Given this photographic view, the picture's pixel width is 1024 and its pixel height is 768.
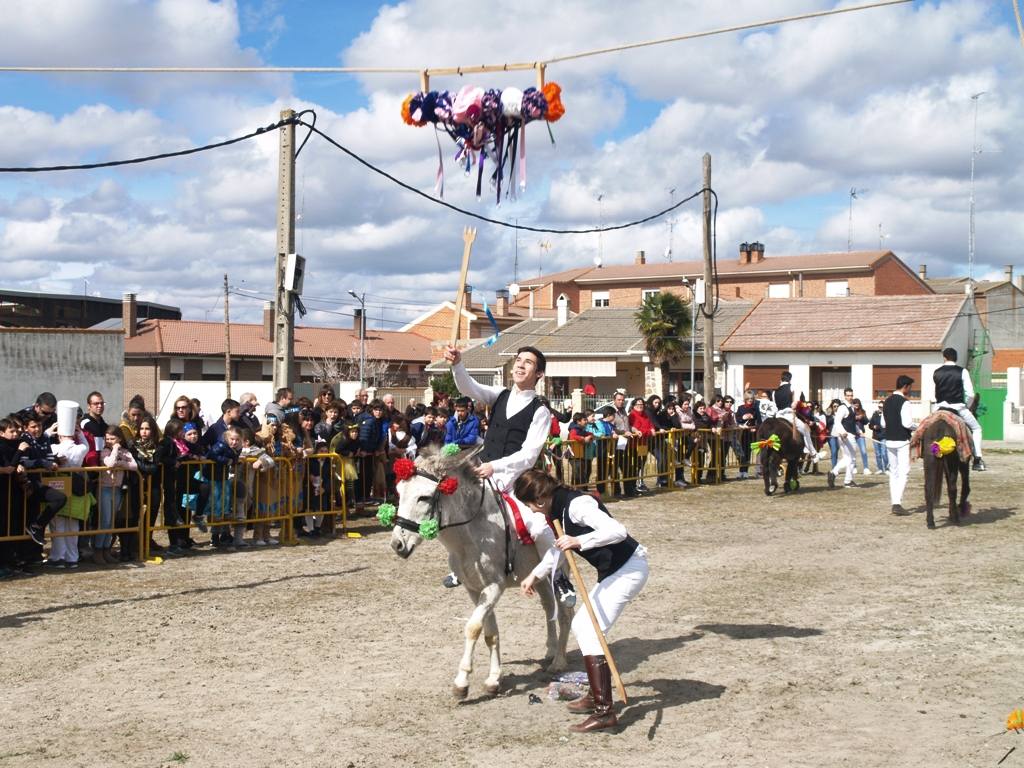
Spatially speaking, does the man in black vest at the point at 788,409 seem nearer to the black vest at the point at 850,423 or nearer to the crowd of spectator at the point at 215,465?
the black vest at the point at 850,423

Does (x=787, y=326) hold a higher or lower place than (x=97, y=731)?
higher

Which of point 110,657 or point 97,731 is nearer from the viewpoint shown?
point 97,731

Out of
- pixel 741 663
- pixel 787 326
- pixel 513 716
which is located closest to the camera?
pixel 513 716

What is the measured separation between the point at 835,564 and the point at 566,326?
162ft

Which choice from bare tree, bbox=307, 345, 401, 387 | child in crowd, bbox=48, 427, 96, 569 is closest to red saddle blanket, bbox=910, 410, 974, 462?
child in crowd, bbox=48, 427, 96, 569

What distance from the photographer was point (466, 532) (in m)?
6.96

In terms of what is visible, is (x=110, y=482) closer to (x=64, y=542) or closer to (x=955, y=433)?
(x=64, y=542)

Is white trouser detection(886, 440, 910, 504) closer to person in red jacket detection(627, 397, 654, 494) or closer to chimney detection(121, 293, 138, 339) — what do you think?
person in red jacket detection(627, 397, 654, 494)

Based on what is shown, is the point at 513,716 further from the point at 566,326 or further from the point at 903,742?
the point at 566,326

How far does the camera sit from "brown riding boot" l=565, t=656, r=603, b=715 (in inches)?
253

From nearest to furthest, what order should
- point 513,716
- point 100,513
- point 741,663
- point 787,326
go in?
1. point 513,716
2. point 741,663
3. point 100,513
4. point 787,326

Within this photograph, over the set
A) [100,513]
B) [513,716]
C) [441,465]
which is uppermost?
[441,465]

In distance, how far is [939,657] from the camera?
7.85 metres

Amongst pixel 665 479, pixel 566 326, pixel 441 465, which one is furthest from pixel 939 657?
pixel 566 326
